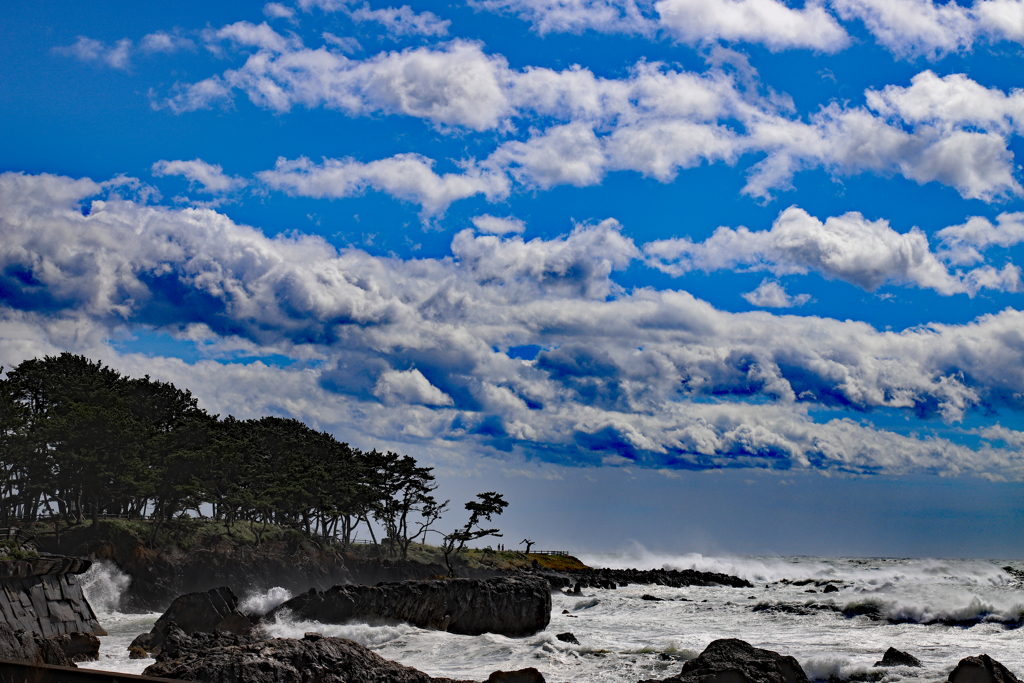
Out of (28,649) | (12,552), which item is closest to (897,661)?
(28,649)

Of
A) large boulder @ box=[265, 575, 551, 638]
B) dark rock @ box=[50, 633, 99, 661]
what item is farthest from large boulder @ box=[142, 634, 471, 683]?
large boulder @ box=[265, 575, 551, 638]

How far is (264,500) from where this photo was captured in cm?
5344

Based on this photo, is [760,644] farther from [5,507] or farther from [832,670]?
[5,507]

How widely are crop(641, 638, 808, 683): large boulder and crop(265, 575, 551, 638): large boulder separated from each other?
16321 mm

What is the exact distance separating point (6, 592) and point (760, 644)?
24.4 m

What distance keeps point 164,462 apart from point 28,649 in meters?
35.1

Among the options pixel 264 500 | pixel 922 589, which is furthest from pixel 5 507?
pixel 922 589

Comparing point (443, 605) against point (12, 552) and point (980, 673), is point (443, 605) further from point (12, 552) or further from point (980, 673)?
point (980, 673)

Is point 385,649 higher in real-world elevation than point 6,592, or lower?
lower

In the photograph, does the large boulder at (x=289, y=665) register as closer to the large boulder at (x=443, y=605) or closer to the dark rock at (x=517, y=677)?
the dark rock at (x=517, y=677)

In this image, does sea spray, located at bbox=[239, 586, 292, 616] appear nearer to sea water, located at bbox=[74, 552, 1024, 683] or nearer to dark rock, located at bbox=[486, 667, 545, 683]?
sea water, located at bbox=[74, 552, 1024, 683]

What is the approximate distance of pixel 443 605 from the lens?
2839 centimetres

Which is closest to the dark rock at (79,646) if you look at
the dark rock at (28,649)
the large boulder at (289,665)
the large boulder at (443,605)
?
the dark rock at (28,649)

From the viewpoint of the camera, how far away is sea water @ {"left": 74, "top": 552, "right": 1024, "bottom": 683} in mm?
19062
